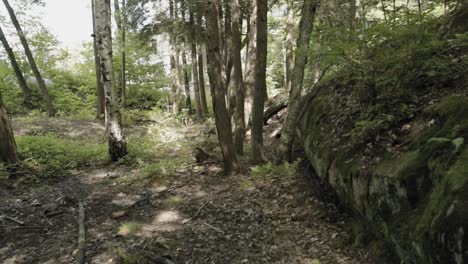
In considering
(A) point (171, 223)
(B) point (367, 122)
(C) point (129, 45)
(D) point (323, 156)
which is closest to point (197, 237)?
(A) point (171, 223)

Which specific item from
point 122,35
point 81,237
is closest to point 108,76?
point 81,237

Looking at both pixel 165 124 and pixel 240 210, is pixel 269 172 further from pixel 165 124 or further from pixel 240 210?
pixel 165 124

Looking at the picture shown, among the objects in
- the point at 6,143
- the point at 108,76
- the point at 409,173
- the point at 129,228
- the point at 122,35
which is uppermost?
the point at 122,35

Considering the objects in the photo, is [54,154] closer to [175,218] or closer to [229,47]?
[175,218]

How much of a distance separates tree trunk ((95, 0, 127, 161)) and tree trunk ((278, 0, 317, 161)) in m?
4.71

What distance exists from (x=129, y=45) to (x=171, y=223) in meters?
16.4

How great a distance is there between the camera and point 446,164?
2.62 m

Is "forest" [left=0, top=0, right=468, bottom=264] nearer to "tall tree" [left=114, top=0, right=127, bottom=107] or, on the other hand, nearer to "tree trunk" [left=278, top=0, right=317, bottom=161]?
"tree trunk" [left=278, top=0, right=317, bottom=161]

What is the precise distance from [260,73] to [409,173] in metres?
5.02

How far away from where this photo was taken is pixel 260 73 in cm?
754

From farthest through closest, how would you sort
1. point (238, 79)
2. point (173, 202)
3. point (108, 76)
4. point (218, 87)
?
1. point (238, 79)
2. point (108, 76)
3. point (218, 87)
4. point (173, 202)

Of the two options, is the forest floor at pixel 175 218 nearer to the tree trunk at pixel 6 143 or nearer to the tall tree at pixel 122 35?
the tree trunk at pixel 6 143

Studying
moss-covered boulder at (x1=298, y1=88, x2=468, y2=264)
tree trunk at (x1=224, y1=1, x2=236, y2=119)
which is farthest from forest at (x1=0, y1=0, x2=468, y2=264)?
tree trunk at (x1=224, y1=1, x2=236, y2=119)

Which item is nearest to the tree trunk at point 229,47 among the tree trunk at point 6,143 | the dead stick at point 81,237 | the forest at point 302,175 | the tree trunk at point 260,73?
the forest at point 302,175
